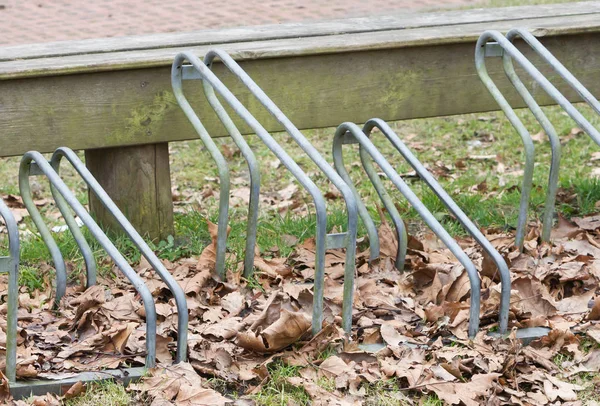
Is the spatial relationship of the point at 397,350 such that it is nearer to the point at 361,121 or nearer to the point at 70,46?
the point at 361,121

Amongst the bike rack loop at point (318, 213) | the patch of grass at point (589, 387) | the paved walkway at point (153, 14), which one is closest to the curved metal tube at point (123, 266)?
the bike rack loop at point (318, 213)

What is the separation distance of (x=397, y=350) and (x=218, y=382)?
0.56 metres

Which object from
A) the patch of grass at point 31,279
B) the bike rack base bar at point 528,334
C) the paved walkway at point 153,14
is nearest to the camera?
the bike rack base bar at point 528,334

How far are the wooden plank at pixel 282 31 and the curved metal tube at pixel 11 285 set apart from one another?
4.08 feet

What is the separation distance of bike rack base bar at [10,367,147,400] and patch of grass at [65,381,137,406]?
0.02 m

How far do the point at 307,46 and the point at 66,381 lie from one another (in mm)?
1658

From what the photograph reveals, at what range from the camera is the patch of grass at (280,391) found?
9.62ft

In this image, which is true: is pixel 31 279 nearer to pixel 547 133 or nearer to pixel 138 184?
pixel 138 184

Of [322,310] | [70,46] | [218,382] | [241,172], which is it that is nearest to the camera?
[218,382]

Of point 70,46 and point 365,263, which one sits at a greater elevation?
point 70,46

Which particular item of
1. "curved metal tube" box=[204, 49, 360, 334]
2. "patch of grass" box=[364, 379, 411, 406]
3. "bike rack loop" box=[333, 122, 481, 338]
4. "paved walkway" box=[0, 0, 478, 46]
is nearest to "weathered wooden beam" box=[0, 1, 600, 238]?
"curved metal tube" box=[204, 49, 360, 334]

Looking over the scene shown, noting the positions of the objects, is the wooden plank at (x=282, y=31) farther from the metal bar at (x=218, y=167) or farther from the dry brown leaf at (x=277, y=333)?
the dry brown leaf at (x=277, y=333)

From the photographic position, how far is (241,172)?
226 inches

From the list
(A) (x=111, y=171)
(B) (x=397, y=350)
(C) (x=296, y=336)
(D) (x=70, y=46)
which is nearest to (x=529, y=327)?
(B) (x=397, y=350)
